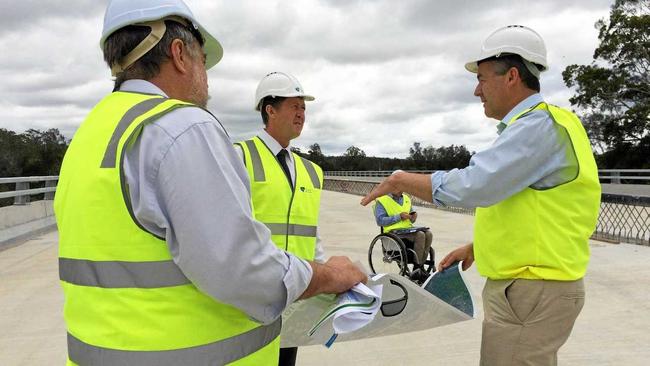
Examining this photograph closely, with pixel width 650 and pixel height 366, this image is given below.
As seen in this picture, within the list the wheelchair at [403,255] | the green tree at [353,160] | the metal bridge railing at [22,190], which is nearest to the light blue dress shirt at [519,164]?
the wheelchair at [403,255]

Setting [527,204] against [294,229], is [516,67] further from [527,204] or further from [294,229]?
[294,229]

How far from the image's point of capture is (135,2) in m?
1.45

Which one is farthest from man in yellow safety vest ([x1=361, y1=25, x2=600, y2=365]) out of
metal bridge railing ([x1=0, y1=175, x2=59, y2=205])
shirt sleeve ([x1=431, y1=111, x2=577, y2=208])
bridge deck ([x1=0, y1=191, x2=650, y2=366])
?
metal bridge railing ([x1=0, y1=175, x2=59, y2=205])

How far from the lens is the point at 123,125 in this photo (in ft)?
4.37

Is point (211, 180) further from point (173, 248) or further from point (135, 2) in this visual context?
point (135, 2)

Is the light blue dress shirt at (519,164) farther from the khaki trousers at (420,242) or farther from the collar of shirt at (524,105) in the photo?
the khaki trousers at (420,242)

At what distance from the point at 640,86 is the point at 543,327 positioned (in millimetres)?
36003

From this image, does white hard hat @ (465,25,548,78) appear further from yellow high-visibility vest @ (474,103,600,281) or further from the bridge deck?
the bridge deck

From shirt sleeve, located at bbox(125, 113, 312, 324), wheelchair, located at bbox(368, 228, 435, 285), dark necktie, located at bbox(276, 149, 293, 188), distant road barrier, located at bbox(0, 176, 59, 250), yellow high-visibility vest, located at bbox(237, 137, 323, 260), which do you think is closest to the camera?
shirt sleeve, located at bbox(125, 113, 312, 324)

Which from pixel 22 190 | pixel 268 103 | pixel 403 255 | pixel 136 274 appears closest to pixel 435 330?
pixel 403 255

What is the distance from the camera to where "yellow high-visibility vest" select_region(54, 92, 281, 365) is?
1.31 metres

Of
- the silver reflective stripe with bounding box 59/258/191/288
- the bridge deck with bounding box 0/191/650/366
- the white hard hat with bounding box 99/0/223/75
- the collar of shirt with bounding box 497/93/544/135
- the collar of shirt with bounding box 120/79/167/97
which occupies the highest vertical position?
the white hard hat with bounding box 99/0/223/75

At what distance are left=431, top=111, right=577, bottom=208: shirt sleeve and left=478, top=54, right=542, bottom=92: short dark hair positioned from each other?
25 centimetres

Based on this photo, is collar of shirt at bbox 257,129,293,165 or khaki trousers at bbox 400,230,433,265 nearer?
collar of shirt at bbox 257,129,293,165
